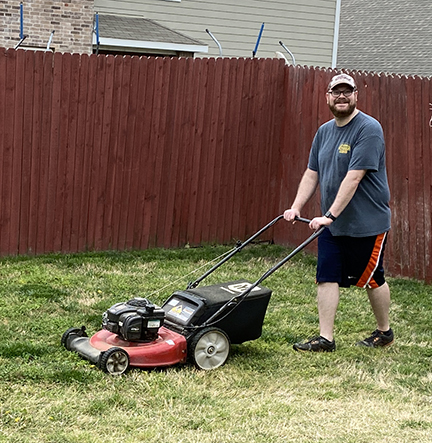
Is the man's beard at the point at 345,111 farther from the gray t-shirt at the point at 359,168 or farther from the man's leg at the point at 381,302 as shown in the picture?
the man's leg at the point at 381,302

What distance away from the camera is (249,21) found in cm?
1691

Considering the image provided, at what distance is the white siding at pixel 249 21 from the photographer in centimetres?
1599

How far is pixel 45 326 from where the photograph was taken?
6297 mm

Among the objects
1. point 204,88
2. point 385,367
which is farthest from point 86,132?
point 385,367

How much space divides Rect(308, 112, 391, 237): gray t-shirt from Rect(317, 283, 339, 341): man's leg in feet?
1.29

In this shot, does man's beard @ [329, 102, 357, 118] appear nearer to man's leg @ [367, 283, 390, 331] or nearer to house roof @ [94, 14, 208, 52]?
man's leg @ [367, 283, 390, 331]

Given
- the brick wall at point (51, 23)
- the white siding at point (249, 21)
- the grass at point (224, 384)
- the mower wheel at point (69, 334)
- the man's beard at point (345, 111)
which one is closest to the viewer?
the grass at point (224, 384)

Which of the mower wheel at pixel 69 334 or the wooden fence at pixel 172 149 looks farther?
the wooden fence at pixel 172 149

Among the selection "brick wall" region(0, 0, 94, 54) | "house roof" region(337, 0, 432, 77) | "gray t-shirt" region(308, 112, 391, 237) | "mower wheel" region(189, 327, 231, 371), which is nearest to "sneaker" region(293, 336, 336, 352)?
"mower wheel" region(189, 327, 231, 371)

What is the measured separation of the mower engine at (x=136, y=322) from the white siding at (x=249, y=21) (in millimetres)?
10925

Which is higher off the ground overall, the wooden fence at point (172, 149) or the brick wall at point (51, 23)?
the brick wall at point (51, 23)

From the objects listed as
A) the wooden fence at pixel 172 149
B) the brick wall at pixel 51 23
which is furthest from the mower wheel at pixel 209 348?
the brick wall at pixel 51 23

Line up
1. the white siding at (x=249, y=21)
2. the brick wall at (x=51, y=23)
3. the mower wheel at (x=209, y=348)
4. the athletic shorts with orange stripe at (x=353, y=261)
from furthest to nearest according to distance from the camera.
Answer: the white siding at (x=249, y=21) → the brick wall at (x=51, y=23) → the athletic shorts with orange stripe at (x=353, y=261) → the mower wheel at (x=209, y=348)

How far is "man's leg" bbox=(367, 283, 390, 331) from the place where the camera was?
6.11 meters
